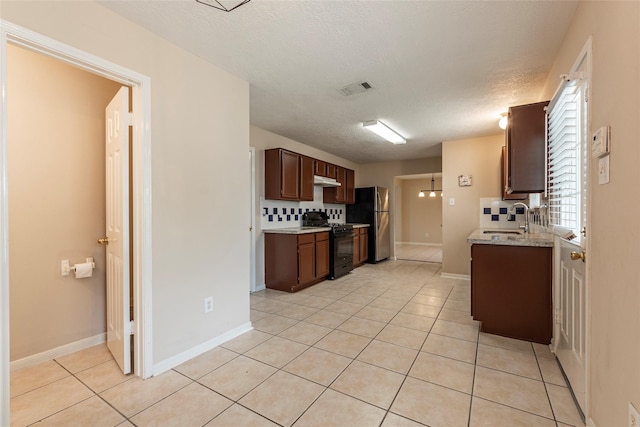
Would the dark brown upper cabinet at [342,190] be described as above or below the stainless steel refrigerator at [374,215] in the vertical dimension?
above

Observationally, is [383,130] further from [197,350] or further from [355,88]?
[197,350]

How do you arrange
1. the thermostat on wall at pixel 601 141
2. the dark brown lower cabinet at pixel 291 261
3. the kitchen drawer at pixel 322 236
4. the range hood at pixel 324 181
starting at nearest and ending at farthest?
the thermostat on wall at pixel 601 141 < the dark brown lower cabinet at pixel 291 261 < the kitchen drawer at pixel 322 236 < the range hood at pixel 324 181

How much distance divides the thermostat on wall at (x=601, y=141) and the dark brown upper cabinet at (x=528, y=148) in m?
0.98

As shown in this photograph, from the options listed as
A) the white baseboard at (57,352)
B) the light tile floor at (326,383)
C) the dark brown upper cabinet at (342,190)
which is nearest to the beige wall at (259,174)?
the light tile floor at (326,383)

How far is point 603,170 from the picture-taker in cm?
125

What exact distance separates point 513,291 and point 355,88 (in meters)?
2.34

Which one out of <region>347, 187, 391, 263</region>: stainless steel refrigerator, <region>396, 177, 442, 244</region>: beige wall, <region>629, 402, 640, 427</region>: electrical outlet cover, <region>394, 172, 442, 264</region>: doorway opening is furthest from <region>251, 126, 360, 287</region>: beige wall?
<region>396, 177, 442, 244</region>: beige wall

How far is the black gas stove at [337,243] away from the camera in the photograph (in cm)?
464

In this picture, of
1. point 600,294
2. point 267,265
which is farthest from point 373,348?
point 267,265

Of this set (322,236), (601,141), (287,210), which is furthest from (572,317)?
(287,210)

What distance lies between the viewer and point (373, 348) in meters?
2.27

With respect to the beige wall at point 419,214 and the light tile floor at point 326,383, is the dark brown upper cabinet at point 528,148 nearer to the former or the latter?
the light tile floor at point 326,383

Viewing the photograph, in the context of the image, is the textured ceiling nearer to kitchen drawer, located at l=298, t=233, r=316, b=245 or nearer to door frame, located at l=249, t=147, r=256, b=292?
door frame, located at l=249, t=147, r=256, b=292

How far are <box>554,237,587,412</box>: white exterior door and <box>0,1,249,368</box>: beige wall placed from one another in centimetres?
240
